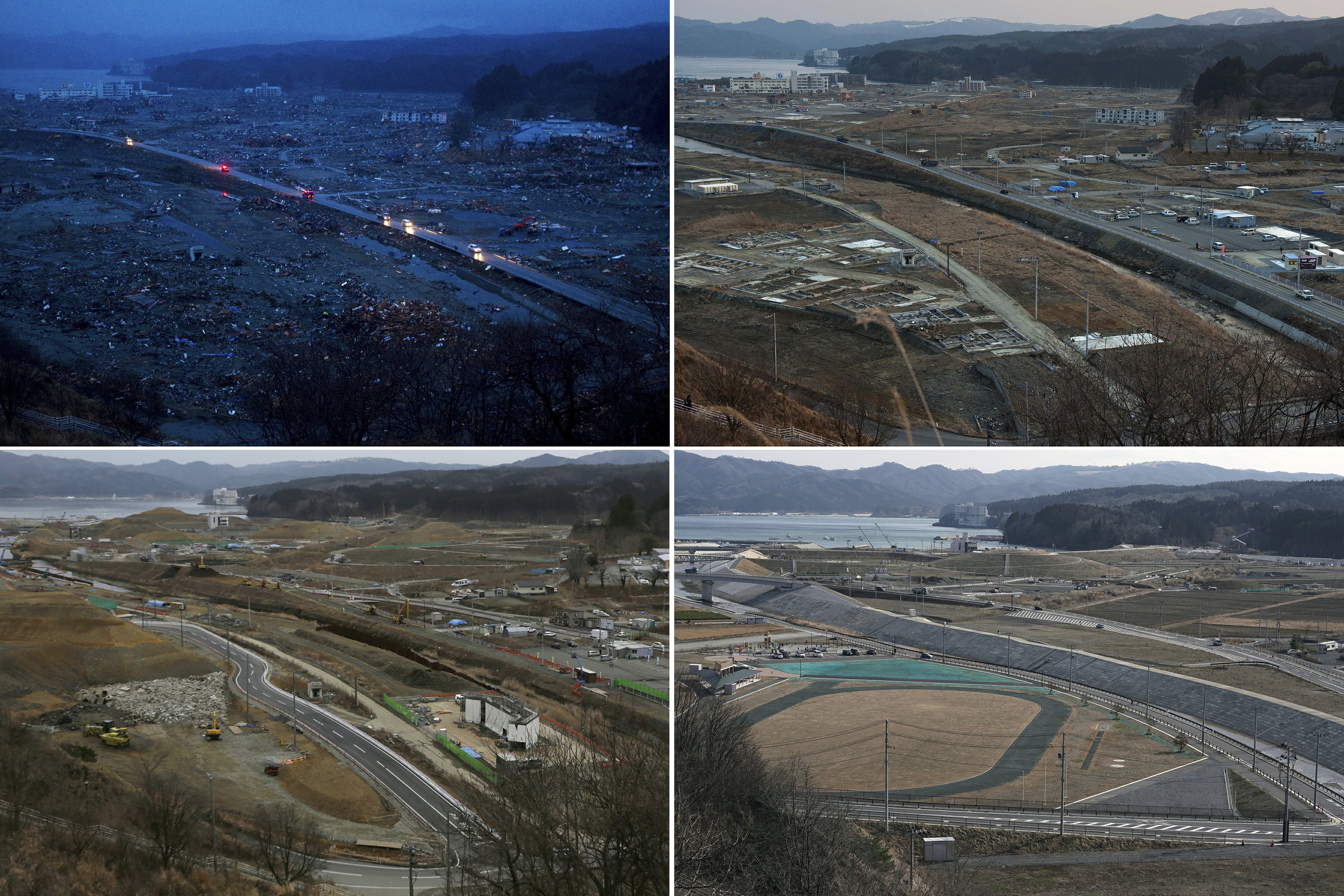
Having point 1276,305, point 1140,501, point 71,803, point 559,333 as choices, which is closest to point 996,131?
point 1276,305

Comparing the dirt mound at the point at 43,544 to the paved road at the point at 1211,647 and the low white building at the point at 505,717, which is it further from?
the paved road at the point at 1211,647

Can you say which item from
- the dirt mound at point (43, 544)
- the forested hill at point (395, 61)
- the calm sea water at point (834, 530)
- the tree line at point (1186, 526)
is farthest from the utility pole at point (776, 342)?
the dirt mound at point (43, 544)

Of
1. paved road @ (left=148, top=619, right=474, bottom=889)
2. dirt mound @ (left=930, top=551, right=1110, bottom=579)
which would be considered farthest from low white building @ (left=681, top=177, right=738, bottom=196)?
paved road @ (left=148, top=619, right=474, bottom=889)

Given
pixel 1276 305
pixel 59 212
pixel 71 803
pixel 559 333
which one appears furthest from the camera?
pixel 1276 305

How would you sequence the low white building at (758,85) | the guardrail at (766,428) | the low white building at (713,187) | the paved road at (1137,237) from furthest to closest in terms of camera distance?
the low white building at (713,187) → the low white building at (758,85) → the paved road at (1137,237) → the guardrail at (766,428)

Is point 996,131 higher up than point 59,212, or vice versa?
point 996,131

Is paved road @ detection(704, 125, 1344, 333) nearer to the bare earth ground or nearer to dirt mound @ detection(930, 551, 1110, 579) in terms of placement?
dirt mound @ detection(930, 551, 1110, 579)

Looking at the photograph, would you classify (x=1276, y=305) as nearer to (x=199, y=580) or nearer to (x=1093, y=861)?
(x=1093, y=861)
